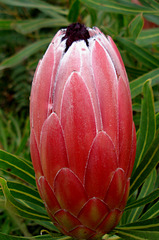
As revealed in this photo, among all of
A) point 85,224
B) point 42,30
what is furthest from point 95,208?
point 42,30

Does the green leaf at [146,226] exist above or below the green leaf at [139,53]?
below

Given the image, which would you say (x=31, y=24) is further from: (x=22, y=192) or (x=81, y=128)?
(x=81, y=128)

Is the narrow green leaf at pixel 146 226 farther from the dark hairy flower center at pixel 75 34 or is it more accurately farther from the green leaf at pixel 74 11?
→ the green leaf at pixel 74 11

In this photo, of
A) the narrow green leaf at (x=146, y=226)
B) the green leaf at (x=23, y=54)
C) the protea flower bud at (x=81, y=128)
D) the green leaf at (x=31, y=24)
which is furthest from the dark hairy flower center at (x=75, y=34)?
the green leaf at (x=31, y=24)

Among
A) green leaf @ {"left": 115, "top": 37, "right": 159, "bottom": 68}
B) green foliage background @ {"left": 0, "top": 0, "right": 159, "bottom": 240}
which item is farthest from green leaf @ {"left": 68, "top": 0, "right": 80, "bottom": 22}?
green leaf @ {"left": 115, "top": 37, "right": 159, "bottom": 68}

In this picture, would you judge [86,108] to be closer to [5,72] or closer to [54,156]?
[54,156]

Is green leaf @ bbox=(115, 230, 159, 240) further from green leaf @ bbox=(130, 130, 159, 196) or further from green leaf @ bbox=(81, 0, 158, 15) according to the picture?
green leaf @ bbox=(81, 0, 158, 15)

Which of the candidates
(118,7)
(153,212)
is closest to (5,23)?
(118,7)
